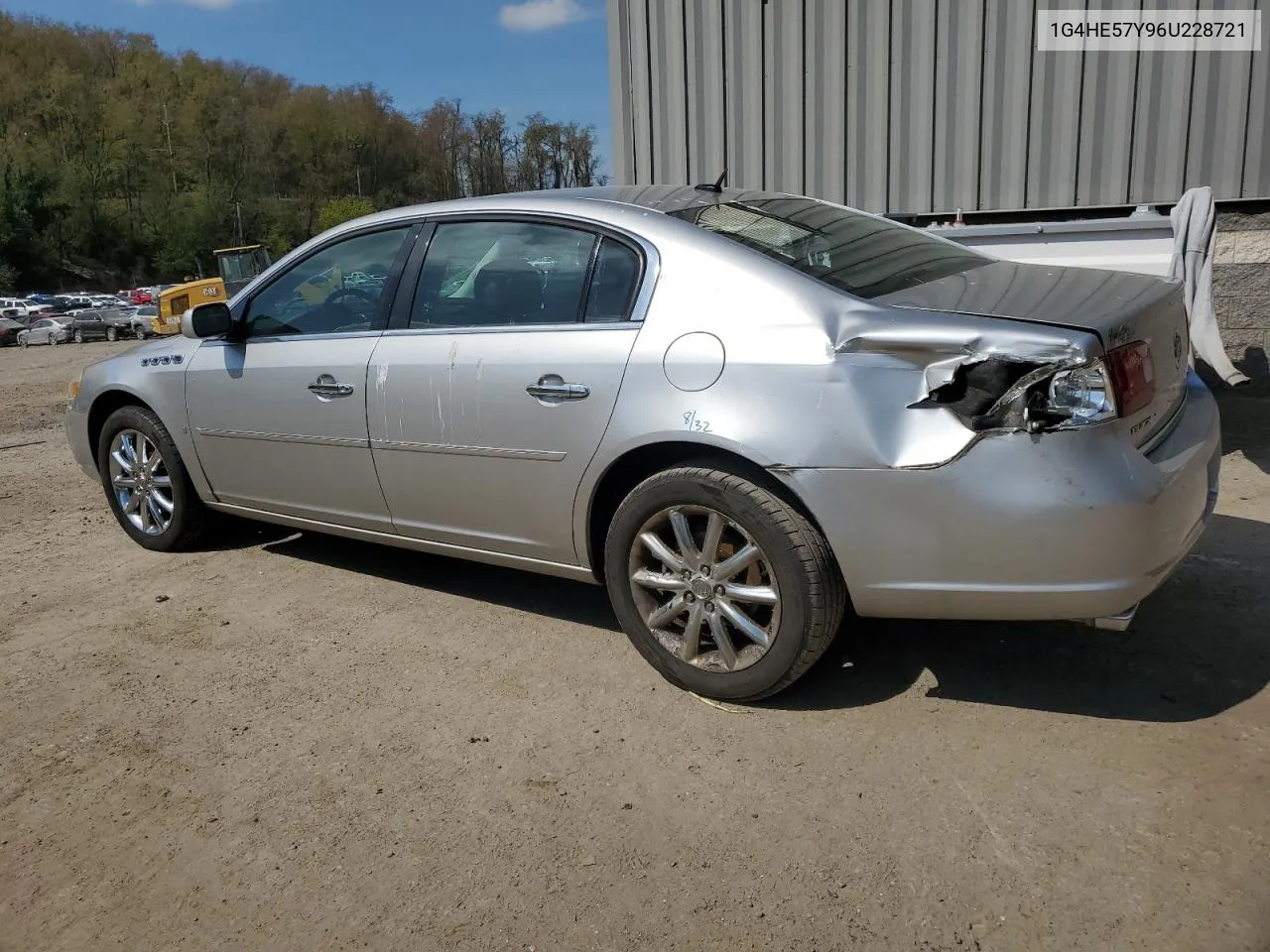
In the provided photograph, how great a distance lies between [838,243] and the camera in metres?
3.46

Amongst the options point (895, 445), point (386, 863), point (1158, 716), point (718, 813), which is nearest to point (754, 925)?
point (718, 813)

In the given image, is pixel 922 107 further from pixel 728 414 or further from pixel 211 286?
pixel 211 286

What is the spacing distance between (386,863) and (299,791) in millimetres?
486

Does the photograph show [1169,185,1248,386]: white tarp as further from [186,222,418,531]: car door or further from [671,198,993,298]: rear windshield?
[186,222,418,531]: car door

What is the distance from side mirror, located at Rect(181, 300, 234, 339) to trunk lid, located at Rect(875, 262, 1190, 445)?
2857mm

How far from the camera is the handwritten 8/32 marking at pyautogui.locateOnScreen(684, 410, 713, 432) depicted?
3051 millimetres

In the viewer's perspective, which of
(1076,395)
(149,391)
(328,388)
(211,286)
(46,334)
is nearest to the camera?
(1076,395)

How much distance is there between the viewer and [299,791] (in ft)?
9.62

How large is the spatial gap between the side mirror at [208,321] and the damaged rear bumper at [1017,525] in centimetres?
268

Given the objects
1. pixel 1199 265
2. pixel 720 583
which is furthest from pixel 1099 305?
pixel 1199 265

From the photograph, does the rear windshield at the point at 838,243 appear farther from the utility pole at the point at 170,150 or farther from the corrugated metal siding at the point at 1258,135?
the utility pole at the point at 170,150

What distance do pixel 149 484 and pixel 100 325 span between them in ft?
134

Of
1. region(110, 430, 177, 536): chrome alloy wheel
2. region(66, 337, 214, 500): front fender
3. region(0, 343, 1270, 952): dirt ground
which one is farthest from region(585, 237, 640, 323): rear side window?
region(110, 430, 177, 536): chrome alloy wheel

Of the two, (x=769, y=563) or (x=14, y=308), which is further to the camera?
(x=14, y=308)
